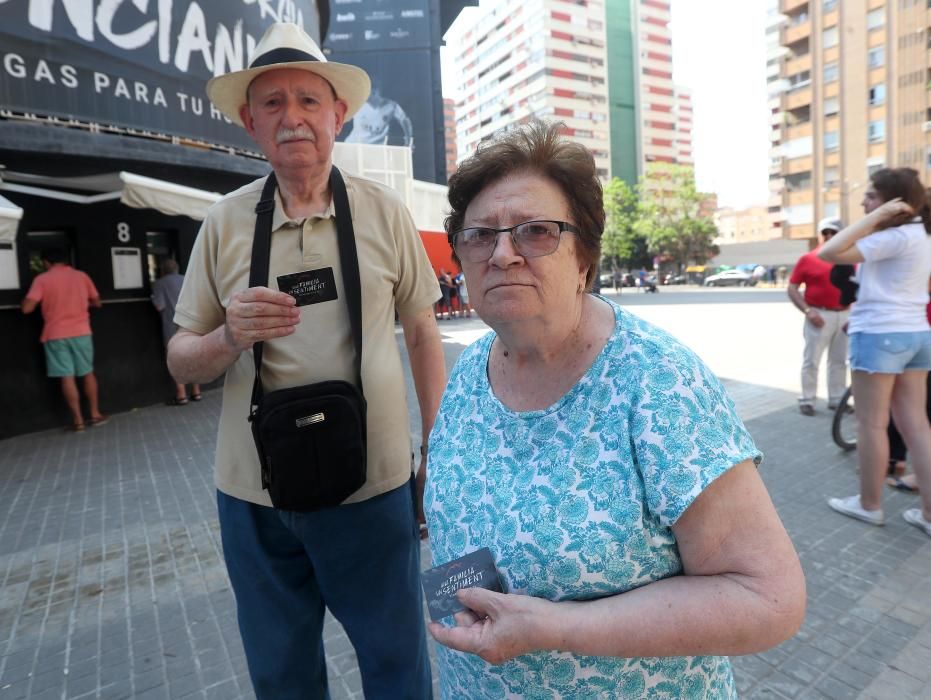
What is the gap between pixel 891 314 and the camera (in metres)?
3.77

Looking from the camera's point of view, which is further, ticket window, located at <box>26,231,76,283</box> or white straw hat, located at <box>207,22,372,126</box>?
ticket window, located at <box>26,231,76,283</box>

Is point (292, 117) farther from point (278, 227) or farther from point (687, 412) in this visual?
point (687, 412)

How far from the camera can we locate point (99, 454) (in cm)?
667

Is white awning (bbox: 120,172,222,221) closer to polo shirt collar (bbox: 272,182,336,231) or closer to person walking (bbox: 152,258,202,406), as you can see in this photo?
person walking (bbox: 152,258,202,406)

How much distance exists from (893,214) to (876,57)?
190 ft

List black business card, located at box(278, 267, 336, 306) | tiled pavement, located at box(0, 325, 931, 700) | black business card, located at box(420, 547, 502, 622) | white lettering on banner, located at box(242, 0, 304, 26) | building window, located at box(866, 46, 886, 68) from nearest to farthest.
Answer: black business card, located at box(420, 547, 502, 622) → black business card, located at box(278, 267, 336, 306) → tiled pavement, located at box(0, 325, 931, 700) → white lettering on banner, located at box(242, 0, 304, 26) → building window, located at box(866, 46, 886, 68)

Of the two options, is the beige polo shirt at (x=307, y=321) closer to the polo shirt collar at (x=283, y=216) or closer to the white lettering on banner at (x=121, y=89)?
the polo shirt collar at (x=283, y=216)

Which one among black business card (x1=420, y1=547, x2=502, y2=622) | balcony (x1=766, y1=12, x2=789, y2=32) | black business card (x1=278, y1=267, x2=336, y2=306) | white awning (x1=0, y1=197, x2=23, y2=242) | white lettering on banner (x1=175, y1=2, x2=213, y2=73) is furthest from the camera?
balcony (x1=766, y1=12, x2=789, y2=32)

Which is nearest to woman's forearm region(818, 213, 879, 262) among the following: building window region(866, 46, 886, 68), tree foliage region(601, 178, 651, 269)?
tree foliage region(601, 178, 651, 269)

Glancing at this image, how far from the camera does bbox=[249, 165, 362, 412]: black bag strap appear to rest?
1.78 meters

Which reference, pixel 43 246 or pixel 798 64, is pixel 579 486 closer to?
pixel 43 246

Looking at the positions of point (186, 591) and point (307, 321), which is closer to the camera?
point (307, 321)

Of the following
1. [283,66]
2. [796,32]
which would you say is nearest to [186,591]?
[283,66]

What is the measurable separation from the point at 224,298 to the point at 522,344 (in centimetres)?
101
